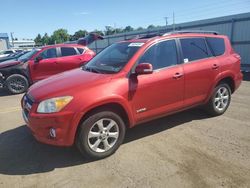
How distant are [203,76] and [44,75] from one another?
22.5 feet

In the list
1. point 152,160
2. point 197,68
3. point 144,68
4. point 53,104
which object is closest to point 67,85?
point 53,104

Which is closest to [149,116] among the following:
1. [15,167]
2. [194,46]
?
[194,46]

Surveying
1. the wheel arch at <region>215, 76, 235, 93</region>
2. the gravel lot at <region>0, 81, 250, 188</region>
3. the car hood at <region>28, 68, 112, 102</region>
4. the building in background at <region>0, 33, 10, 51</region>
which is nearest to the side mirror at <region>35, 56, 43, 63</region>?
the gravel lot at <region>0, 81, 250, 188</region>

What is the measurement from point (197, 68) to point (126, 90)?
66.8 inches

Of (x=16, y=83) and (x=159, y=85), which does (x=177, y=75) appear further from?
(x=16, y=83)

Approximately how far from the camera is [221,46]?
5.45 m

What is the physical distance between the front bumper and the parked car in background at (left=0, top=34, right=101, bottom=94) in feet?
21.2

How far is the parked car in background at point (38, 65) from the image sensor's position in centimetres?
943

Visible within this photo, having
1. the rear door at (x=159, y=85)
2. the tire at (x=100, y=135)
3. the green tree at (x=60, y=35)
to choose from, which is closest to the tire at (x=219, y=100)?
the rear door at (x=159, y=85)

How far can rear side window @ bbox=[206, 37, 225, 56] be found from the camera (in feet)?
17.2

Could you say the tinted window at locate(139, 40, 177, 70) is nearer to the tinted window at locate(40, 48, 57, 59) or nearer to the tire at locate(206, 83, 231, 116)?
the tire at locate(206, 83, 231, 116)

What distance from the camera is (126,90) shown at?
3871 millimetres

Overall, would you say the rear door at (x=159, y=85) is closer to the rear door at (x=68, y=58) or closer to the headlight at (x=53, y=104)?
the headlight at (x=53, y=104)

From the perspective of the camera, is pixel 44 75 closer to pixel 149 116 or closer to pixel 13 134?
pixel 13 134
